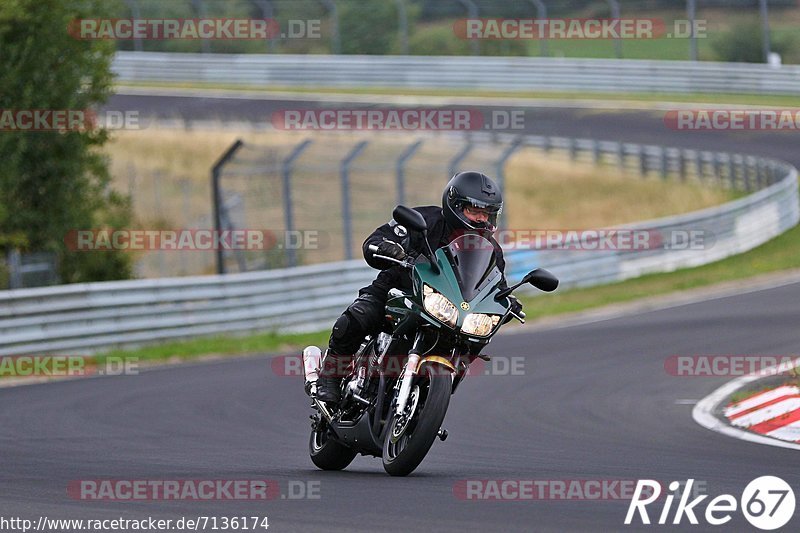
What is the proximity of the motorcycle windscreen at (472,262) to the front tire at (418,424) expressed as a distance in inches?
19.7

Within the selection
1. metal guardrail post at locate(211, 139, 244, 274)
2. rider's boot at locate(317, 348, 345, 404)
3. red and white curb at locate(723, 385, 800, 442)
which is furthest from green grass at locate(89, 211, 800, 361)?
rider's boot at locate(317, 348, 345, 404)

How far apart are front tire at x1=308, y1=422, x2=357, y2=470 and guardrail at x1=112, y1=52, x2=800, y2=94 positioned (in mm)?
32896

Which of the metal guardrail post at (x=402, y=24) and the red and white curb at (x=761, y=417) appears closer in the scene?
the red and white curb at (x=761, y=417)

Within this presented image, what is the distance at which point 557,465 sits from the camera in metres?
8.47

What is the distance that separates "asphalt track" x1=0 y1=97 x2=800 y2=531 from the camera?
6609 mm

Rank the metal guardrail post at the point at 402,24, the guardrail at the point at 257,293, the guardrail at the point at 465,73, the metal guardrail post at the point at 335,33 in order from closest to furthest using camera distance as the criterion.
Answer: the guardrail at the point at 257,293, the guardrail at the point at 465,73, the metal guardrail post at the point at 402,24, the metal guardrail post at the point at 335,33

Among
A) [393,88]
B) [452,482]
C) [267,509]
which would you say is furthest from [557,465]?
[393,88]

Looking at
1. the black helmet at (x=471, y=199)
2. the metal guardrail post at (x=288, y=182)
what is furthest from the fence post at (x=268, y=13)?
the black helmet at (x=471, y=199)

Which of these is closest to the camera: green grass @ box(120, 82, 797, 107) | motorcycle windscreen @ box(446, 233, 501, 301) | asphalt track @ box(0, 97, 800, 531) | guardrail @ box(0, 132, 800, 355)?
asphalt track @ box(0, 97, 800, 531)

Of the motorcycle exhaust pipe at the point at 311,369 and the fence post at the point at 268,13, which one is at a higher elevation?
the fence post at the point at 268,13

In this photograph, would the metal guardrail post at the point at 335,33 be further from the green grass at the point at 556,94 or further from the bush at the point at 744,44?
the bush at the point at 744,44

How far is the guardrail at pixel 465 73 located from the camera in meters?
40.3

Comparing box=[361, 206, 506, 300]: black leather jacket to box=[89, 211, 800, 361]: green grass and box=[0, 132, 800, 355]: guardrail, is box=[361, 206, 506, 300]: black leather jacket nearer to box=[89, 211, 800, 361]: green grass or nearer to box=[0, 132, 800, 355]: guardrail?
box=[0, 132, 800, 355]: guardrail

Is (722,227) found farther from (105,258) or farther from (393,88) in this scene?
(393,88)
